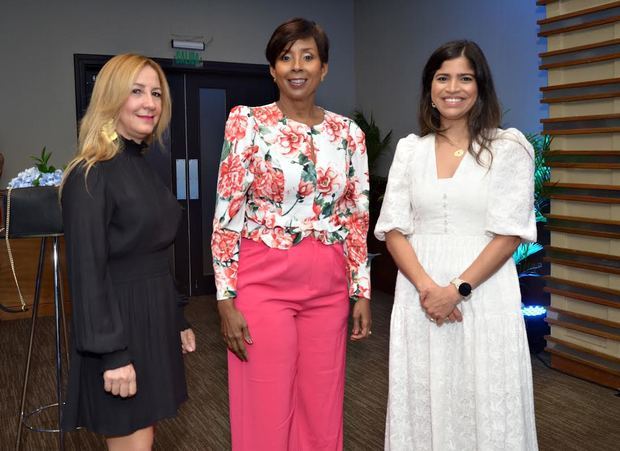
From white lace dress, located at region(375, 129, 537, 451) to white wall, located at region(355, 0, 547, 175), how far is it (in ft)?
10.5

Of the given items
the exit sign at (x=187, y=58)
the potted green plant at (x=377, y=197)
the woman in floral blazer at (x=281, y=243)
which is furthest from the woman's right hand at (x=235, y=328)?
the exit sign at (x=187, y=58)

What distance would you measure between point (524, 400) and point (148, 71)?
4.58ft

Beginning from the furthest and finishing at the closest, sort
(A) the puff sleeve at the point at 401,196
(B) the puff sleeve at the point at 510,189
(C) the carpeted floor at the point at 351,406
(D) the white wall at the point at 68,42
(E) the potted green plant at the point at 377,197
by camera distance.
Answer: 1. (E) the potted green plant at the point at 377,197
2. (D) the white wall at the point at 68,42
3. (C) the carpeted floor at the point at 351,406
4. (A) the puff sleeve at the point at 401,196
5. (B) the puff sleeve at the point at 510,189

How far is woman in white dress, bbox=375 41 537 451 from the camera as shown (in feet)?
6.04

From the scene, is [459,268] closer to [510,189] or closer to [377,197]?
[510,189]

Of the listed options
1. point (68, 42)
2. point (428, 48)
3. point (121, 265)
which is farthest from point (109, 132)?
point (68, 42)

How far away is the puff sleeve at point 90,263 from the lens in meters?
1.58

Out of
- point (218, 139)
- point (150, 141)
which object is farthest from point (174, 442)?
point (218, 139)

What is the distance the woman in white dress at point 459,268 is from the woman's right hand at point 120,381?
791mm

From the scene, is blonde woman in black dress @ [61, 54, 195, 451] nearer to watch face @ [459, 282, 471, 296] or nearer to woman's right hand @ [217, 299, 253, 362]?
woman's right hand @ [217, 299, 253, 362]

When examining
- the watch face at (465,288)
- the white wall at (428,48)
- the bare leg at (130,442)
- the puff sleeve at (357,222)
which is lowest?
the bare leg at (130,442)

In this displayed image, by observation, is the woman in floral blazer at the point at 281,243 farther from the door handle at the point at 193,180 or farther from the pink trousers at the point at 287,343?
the door handle at the point at 193,180

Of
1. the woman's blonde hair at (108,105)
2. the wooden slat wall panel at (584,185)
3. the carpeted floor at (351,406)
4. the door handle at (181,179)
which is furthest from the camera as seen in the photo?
the door handle at (181,179)

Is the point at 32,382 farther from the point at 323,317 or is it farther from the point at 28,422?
the point at 323,317
